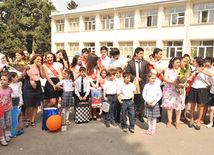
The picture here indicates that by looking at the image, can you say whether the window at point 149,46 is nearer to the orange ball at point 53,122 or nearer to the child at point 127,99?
the child at point 127,99

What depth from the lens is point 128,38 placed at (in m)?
20.0

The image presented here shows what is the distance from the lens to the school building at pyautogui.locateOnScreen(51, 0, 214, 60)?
16203 millimetres

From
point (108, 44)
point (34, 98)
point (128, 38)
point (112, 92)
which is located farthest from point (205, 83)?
point (108, 44)

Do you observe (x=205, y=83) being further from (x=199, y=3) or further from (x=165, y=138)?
(x=199, y=3)

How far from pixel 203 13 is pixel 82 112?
16600mm

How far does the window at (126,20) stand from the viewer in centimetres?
1994

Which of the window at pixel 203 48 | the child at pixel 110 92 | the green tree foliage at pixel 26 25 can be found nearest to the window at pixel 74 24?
the green tree foliage at pixel 26 25

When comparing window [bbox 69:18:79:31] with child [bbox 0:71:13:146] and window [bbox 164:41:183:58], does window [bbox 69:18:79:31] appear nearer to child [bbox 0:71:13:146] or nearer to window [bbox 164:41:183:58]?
window [bbox 164:41:183:58]

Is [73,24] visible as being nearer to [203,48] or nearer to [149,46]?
[149,46]

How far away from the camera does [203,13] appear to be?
1602cm

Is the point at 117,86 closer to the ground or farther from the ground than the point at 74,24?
closer to the ground

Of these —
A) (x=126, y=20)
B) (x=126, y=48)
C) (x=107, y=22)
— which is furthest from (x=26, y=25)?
(x=126, y=48)

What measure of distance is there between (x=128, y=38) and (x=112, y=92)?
16502 mm

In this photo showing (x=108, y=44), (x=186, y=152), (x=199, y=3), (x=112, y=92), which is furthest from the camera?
(x=108, y=44)
